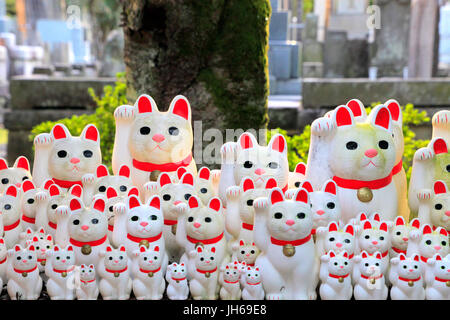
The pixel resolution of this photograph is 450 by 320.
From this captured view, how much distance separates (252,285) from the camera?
2.08m

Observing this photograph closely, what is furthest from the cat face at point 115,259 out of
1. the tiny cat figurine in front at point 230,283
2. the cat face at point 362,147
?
the cat face at point 362,147

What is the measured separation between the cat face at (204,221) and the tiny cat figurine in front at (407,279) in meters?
0.69

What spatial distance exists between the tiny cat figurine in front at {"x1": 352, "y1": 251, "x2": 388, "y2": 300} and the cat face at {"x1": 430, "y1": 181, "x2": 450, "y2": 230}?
381 mm

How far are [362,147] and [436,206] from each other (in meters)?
0.39

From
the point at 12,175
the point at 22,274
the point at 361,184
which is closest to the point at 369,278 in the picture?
the point at 361,184

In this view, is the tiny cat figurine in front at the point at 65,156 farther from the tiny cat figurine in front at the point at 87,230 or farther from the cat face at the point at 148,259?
the cat face at the point at 148,259

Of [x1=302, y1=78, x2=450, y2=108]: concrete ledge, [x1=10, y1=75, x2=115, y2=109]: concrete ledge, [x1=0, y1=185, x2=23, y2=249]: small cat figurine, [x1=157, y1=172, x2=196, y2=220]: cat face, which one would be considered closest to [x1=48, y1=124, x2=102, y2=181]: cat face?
[x1=0, y1=185, x2=23, y2=249]: small cat figurine

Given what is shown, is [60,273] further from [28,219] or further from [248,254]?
[248,254]

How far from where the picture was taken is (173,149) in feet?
8.77

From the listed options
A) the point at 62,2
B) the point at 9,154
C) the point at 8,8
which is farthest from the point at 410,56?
the point at 8,8

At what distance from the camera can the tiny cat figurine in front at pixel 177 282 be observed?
2121mm

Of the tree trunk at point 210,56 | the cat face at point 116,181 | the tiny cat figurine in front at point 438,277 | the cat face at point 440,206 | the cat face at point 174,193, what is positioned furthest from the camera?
the tree trunk at point 210,56
